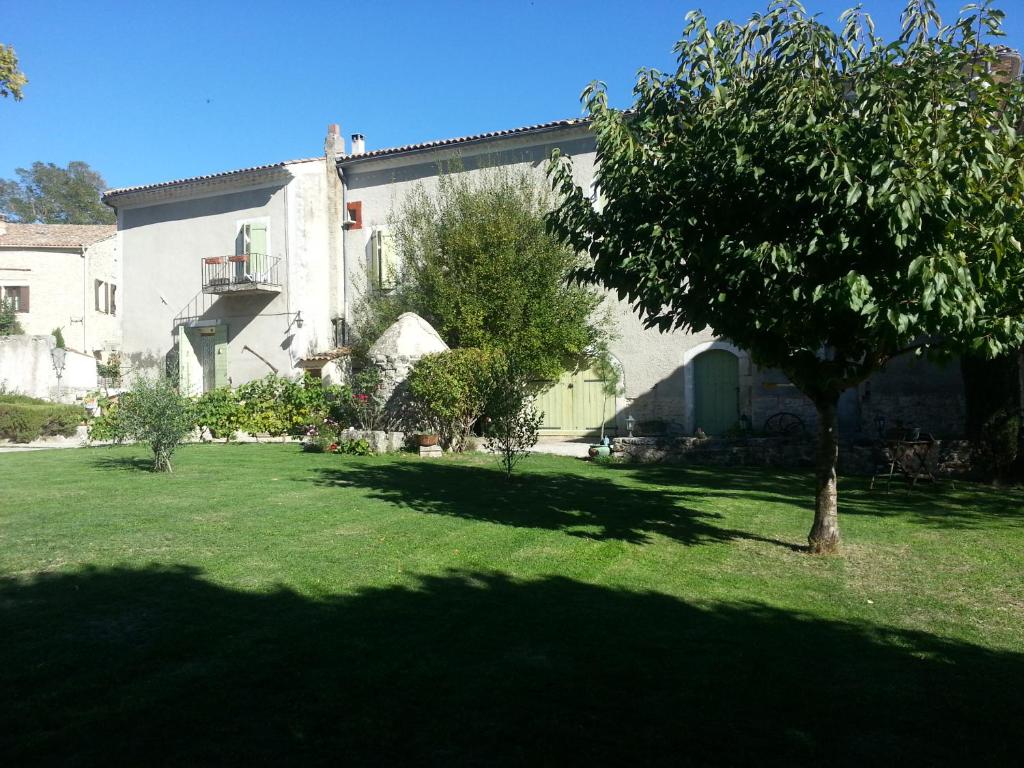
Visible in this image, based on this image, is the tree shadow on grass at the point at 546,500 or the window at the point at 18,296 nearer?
the tree shadow on grass at the point at 546,500

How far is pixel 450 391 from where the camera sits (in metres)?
14.1

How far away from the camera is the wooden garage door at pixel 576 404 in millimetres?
19297

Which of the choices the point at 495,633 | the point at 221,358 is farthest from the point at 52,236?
the point at 495,633

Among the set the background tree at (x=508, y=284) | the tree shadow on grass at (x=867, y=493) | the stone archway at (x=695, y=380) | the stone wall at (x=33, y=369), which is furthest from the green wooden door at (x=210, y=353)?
the tree shadow on grass at (x=867, y=493)

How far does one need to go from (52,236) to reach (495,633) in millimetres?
32007

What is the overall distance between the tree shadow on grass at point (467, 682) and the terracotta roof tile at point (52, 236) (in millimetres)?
28347

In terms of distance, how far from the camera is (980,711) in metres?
3.68

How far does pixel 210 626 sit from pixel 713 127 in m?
5.04

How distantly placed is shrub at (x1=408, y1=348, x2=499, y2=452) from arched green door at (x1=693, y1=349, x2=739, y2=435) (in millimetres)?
5901

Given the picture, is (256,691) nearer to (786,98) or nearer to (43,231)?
(786,98)

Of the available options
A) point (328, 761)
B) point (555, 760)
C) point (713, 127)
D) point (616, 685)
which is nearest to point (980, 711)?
point (616, 685)

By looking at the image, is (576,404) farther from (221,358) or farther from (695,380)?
(221,358)

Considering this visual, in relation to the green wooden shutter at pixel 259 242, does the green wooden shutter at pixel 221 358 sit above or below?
below

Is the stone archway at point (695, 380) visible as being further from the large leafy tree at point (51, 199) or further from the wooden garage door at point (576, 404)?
the large leafy tree at point (51, 199)
